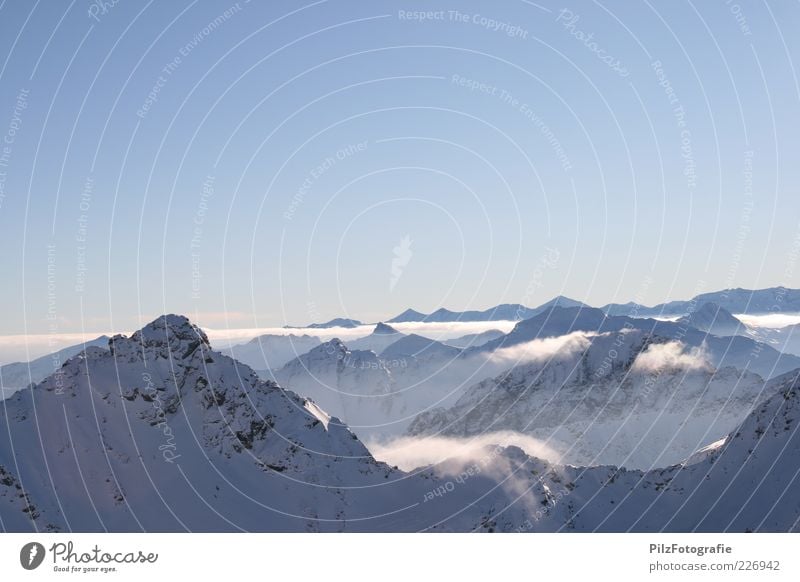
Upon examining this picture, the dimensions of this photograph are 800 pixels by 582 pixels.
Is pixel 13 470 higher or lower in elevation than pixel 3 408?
lower

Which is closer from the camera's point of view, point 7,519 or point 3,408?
point 7,519

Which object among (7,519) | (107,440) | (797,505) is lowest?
(797,505)

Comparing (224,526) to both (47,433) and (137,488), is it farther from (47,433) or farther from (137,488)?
(47,433)

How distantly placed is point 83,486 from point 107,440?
14.8 meters

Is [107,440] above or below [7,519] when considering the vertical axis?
above

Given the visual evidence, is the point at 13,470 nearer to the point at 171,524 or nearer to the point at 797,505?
the point at 171,524
